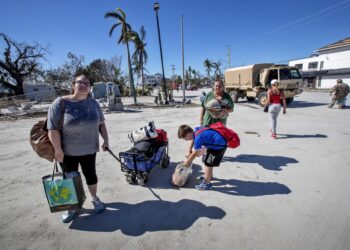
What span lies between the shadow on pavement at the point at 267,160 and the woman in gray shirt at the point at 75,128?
2943 mm

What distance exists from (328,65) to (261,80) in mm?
27864

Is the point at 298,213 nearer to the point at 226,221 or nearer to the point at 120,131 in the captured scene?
the point at 226,221

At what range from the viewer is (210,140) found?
2.46 m

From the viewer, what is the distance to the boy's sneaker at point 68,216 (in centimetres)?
228

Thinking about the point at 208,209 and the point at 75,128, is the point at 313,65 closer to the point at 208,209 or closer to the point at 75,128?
the point at 208,209

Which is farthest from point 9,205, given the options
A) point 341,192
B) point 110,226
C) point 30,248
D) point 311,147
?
point 311,147

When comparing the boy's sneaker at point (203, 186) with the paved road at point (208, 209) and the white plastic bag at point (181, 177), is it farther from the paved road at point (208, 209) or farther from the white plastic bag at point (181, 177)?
the white plastic bag at point (181, 177)

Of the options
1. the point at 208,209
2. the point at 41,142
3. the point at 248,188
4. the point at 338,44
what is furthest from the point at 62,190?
the point at 338,44

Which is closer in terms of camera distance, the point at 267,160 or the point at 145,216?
the point at 145,216

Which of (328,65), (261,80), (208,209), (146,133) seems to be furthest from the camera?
(328,65)

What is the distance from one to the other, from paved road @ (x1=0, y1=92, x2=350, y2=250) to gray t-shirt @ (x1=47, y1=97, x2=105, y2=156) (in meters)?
0.98

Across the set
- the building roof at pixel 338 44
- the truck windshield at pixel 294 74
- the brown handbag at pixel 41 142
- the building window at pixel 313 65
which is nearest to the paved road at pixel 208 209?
the brown handbag at pixel 41 142

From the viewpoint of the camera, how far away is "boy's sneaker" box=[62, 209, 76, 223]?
7.47 feet

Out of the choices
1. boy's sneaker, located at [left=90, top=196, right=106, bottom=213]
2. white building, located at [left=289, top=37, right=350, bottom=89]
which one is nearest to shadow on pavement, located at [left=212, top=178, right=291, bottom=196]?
boy's sneaker, located at [left=90, top=196, right=106, bottom=213]
